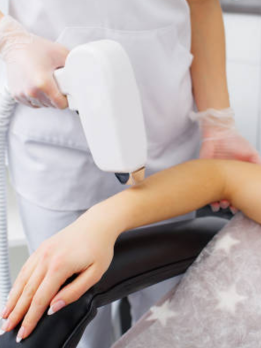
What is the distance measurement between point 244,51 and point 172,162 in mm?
1299

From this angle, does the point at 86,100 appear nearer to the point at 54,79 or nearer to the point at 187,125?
the point at 54,79

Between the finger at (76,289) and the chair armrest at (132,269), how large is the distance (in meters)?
0.01

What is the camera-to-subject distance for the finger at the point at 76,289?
835 millimetres

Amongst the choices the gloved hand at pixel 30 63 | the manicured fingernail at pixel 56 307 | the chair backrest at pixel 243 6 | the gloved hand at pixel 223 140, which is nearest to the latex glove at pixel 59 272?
the manicured fingernail at pixel 56 307

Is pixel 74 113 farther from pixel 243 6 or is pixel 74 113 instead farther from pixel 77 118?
pixel 243 6

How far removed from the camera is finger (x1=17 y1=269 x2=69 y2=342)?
82 cm

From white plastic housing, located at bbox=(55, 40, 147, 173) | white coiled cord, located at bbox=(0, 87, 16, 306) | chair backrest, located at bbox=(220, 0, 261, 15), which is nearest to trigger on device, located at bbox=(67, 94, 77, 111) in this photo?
white plastic housing, located at bbox=(55, 40, 147, 173)

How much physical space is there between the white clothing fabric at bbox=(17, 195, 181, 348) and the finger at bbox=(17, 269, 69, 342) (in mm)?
316

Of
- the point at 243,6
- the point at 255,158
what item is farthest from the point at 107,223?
the point at 243,6

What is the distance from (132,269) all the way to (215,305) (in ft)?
0.59

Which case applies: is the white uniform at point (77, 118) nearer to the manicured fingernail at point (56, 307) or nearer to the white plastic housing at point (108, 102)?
the white plastic housing at point (108, 102)

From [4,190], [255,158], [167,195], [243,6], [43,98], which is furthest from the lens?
[243,6]

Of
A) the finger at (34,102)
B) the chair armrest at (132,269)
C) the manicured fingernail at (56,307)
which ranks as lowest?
the chair armrest at (132,269)

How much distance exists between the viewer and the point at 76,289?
2.79ft
